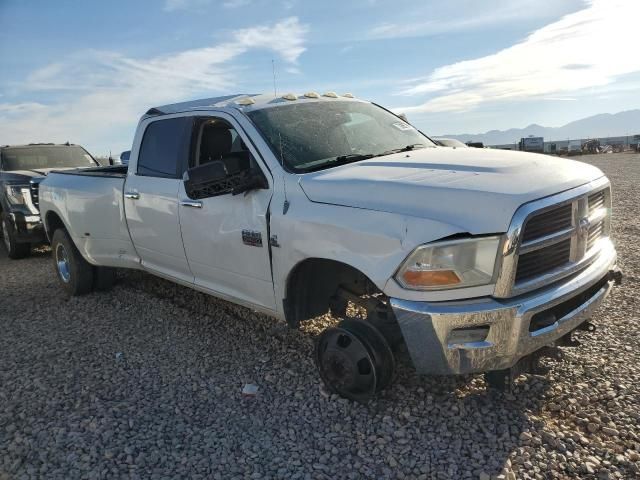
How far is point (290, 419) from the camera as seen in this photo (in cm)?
324

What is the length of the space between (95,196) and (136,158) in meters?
0.76

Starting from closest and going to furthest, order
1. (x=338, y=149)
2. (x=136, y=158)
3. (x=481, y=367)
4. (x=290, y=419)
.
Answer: (x=481, y=367) → (x=290, y=419) → (x=338, y=149) → (x=136, y=158)

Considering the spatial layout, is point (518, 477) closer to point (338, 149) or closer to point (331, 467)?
point (331, 467)

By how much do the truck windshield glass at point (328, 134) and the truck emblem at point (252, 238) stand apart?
501mm

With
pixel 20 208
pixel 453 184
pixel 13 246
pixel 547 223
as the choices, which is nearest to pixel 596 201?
pixel 547 223

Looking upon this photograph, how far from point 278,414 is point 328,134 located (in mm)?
2009

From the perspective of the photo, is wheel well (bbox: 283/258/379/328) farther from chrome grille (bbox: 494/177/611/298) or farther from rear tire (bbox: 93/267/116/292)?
rear tire (bbox: 93/267/116/292)

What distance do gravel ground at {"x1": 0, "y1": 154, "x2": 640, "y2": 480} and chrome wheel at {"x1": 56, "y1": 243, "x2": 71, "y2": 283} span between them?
1.60 m

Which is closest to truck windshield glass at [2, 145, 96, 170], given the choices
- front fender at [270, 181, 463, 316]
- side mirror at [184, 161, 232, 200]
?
side mirror at [184, 161, 232, 200]

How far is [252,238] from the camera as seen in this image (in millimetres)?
3617

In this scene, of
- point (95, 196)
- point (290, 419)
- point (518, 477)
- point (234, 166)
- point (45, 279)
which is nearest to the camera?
point (518, 477)

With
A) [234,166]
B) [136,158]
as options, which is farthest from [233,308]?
[234,166]

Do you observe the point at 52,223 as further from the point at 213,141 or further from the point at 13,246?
the point at 213,141

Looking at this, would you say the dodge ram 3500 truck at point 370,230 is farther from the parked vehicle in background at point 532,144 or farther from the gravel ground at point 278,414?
the parked vehicle in background at point 532,144
